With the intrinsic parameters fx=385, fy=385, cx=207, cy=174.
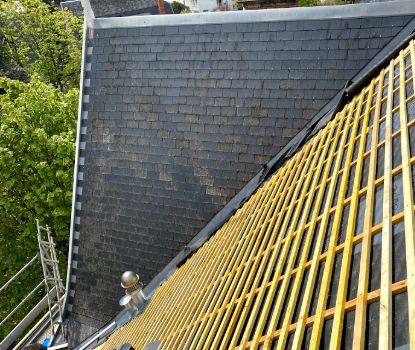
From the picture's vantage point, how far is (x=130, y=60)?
891 centimetres

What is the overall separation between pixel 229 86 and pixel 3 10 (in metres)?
23.8

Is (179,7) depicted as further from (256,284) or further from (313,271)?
(313,271)

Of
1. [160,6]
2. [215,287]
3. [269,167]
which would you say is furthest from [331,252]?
[160,6]

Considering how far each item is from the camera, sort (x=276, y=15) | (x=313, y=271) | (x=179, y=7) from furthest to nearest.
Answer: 1. (x=179, y=7)
2. (x=276, y=15)
3. (x=313, y=271)

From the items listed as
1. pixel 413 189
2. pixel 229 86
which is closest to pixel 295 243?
pixel 413 189

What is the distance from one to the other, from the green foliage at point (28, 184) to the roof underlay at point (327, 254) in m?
7.66

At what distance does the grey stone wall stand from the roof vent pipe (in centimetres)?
111

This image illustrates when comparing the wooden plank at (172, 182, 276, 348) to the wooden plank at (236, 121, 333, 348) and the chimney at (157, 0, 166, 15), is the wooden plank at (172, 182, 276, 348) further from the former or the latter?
the chimney at (157, 0, 166, 15)

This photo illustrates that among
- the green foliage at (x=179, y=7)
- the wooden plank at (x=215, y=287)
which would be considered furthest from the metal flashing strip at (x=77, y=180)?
the green foliage at (x=179, y=7)

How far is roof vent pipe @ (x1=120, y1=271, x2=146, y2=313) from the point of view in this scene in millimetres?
7367

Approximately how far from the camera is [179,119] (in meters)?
8.54

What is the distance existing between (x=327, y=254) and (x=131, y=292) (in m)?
5.19

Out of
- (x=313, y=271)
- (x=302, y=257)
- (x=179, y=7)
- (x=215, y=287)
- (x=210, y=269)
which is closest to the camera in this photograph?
(x=313, y=271)

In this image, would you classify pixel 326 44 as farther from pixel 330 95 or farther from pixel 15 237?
pixel 15 237
